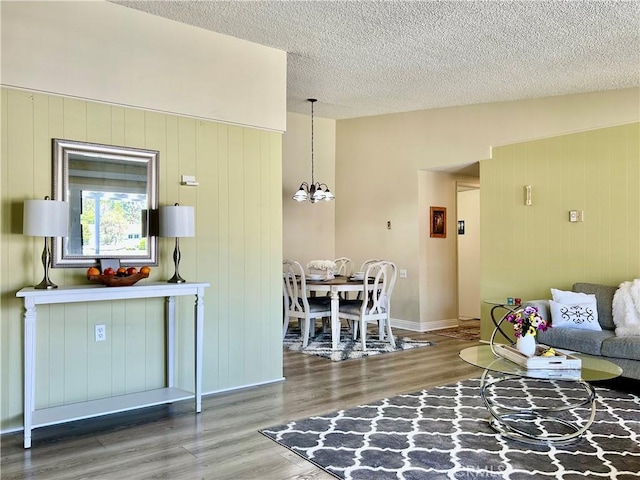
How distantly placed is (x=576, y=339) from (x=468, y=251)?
4.15 metres

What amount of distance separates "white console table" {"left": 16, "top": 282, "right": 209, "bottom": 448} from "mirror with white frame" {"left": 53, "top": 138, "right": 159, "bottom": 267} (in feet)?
0.86

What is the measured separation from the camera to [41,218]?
3070 mm

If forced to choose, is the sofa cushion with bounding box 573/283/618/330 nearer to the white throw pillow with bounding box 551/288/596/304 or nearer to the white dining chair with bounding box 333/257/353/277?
the white throw pillow with bounding box 551/288/596/304

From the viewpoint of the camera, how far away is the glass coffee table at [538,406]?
3057mm

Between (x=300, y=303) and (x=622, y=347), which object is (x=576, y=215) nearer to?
(x=622, y=347)

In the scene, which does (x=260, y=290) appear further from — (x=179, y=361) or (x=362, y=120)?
(x=362, y=120)

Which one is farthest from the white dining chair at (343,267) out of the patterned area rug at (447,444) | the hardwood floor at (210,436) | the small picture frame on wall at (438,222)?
the patterned area rug at (447,444)

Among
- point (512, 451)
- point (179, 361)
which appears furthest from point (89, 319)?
point (512, 451)

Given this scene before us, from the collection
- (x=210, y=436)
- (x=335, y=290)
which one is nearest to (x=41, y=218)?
(x=210, y=436)

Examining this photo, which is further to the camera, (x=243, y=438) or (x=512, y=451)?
(x=243, y=438)

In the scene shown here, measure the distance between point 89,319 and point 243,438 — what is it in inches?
54.0

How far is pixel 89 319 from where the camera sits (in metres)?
3.54

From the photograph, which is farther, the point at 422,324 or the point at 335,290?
the point at 422,324

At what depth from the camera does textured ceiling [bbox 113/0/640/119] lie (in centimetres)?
342
